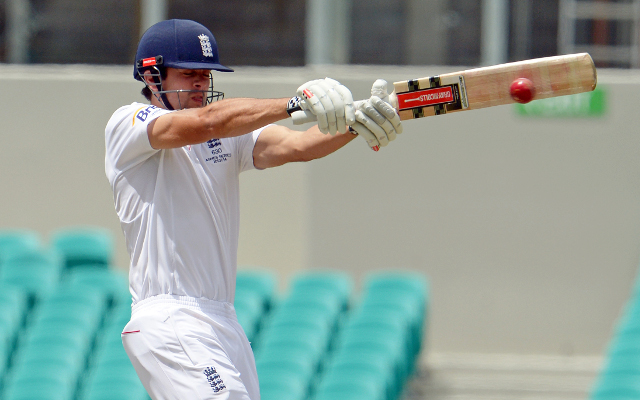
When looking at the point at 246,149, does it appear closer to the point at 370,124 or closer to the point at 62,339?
the point at 370,124

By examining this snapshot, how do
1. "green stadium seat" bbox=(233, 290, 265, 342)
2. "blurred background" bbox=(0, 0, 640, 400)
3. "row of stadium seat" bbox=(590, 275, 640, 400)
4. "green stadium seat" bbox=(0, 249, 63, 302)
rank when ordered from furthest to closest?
"blurred background" bbox=(0, 0, 640, 400) < "green stadium seat" bbox=(0, 249, 63, 302) < "green stadium seat" bbox=(233, 290, 265, 342) < "row of stadium seat" bbox=(590, 275, 640, 400)

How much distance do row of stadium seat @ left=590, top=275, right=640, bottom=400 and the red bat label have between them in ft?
6.57

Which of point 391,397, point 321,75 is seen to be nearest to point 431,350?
point 391,397

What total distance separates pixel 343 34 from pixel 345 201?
1186 mm

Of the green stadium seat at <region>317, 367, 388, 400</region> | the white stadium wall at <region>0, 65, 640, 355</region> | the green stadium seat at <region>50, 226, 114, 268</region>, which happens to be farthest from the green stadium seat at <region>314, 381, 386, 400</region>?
the green stadium seat at <region>50, 226, 114, 268</region>

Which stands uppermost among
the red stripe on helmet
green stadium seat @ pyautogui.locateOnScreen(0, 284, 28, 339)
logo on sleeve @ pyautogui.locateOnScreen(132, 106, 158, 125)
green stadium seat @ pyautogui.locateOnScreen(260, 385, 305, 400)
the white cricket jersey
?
the red stripe on helmet

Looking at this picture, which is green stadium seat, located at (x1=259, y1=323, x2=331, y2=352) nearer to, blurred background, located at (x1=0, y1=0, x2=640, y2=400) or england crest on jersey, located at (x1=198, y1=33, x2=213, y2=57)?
blurred background, located at (x1=0, y1=0, x2=640, y2=400)

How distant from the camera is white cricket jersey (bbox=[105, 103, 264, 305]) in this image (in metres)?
2.65

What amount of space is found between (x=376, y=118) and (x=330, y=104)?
0.14m

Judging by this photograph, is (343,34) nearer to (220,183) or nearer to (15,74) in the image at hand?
(15,74)

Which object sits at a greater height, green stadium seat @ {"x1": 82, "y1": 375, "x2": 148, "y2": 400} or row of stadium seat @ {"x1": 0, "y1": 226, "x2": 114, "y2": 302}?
row of stadium seat @ {"x1": 0, "y1": 226, "x2": 114, "y2": 302}

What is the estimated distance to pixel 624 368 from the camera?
4.34m

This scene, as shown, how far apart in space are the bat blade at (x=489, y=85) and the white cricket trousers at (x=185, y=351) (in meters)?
0.81

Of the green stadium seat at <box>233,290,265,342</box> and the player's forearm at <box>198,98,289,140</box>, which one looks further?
the green stadium seat at <box>233,290,265,342</box>
